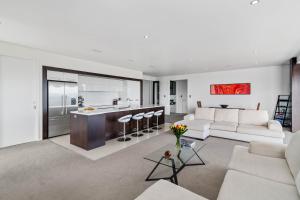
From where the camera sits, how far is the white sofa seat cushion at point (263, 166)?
1614 millimetres

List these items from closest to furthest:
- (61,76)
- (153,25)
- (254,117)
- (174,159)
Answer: (174,159)
(153,25)
(254,117)
(61,76)

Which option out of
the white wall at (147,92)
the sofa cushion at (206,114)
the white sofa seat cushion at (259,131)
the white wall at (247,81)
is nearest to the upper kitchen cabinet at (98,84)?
the white wall at (147,92)

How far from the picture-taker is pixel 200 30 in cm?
294

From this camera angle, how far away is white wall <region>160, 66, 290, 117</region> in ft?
20.8

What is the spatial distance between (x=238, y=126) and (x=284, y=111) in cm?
354

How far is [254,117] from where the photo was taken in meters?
4.57

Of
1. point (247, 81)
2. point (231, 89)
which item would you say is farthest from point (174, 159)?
point (247, 81)

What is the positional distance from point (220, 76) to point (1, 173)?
8.40 meters

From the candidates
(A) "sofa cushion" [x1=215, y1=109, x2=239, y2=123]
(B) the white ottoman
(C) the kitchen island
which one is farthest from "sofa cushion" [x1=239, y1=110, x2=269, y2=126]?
(C) the kitchen island

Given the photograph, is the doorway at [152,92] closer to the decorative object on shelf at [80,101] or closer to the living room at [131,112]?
the living room at [131,112]

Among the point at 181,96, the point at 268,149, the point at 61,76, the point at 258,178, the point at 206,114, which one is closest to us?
the point at 258,178

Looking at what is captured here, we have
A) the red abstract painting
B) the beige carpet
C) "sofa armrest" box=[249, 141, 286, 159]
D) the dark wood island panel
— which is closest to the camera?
the beige carpet

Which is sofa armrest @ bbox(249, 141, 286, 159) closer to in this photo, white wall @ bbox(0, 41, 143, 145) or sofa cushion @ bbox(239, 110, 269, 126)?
sofa cushion @ bbox(239, 110, 269, 126)

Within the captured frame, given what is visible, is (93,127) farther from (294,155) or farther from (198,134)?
(294,155)
